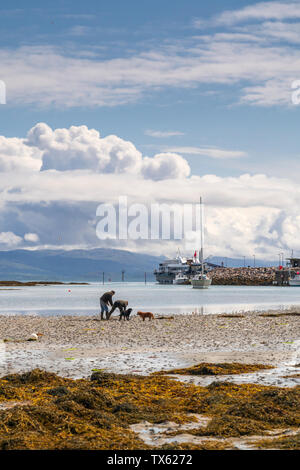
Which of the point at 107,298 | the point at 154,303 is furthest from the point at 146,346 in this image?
the point at 154,303

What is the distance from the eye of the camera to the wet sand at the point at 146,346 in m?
20.8

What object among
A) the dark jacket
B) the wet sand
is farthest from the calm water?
the wet sand

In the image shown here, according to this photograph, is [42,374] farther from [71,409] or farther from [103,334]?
[103,334]

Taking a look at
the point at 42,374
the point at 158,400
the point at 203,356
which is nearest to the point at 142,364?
the point at 203,356

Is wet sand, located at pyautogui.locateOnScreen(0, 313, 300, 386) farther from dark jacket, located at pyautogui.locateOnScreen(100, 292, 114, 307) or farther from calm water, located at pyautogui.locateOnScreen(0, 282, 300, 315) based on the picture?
calm water, located at pyautogui.locateOnScreen(0, 282, 300, 315)

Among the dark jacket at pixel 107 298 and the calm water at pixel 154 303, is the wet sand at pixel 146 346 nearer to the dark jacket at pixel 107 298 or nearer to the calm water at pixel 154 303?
the dark jacket at pixel 107 298

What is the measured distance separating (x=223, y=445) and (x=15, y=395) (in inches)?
261

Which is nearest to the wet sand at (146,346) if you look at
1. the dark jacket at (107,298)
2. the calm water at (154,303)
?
the dark jacket at (107,298)

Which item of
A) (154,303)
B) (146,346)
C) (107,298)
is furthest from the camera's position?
(154,303)

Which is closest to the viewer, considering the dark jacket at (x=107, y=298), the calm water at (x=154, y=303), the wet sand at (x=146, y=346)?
the wet sand at (x=146, y=346)

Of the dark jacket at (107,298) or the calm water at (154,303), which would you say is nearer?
the dark jacket at (107,298)

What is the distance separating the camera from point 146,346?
27.0 m

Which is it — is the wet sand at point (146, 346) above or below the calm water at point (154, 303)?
above

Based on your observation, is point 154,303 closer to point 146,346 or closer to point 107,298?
point 107,298
